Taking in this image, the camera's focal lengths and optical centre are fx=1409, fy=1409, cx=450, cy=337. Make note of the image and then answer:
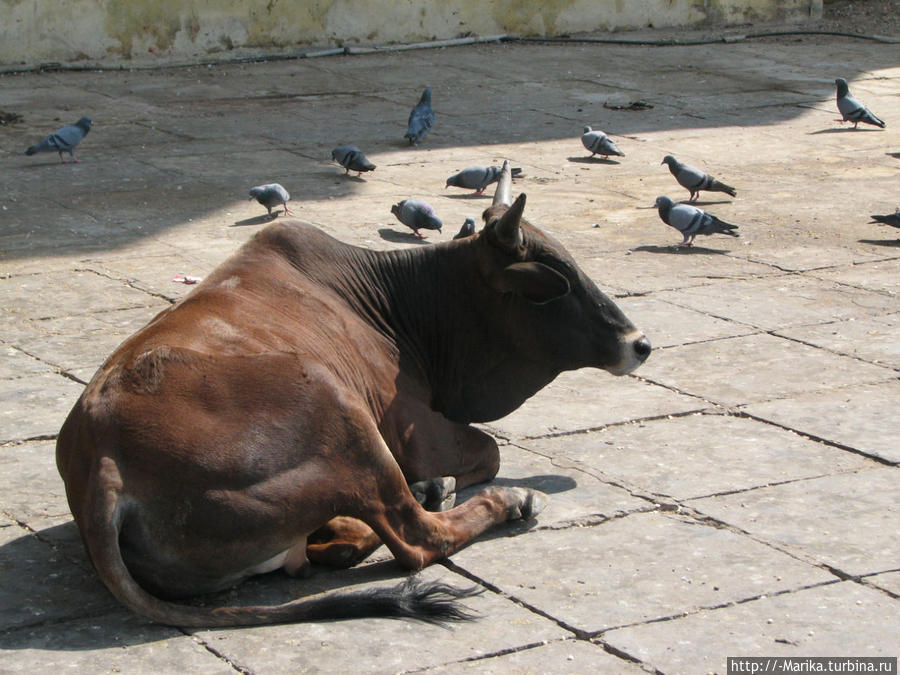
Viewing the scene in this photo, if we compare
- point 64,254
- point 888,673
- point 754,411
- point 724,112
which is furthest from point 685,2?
point 888,673

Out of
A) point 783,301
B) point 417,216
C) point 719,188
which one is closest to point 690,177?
point 719,188

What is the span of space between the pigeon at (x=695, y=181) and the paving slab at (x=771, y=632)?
669 centimetres

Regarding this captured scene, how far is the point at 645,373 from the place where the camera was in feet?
23.9

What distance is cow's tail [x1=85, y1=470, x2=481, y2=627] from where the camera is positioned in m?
4.34

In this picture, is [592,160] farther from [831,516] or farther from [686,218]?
[831,516]

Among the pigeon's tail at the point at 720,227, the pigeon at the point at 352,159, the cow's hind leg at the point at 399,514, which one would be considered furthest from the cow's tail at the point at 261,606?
the pigeon at the point at 352,159

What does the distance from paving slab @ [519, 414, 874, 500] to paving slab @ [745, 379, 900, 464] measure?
0.13 metres

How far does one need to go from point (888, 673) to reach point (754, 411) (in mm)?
2593

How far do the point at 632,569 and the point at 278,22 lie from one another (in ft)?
43.8

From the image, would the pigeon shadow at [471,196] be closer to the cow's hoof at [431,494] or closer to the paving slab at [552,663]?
the cow's hoof at [431,494]

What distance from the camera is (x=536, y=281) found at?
556 cm

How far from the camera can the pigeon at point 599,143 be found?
12.4 meters

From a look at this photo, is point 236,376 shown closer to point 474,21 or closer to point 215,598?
point 215,598

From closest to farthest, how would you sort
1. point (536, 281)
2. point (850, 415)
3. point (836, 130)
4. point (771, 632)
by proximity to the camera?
1. point (771, 632)
2. point (536, 281)
3. point (850, 415)
4. point (836, 130)
